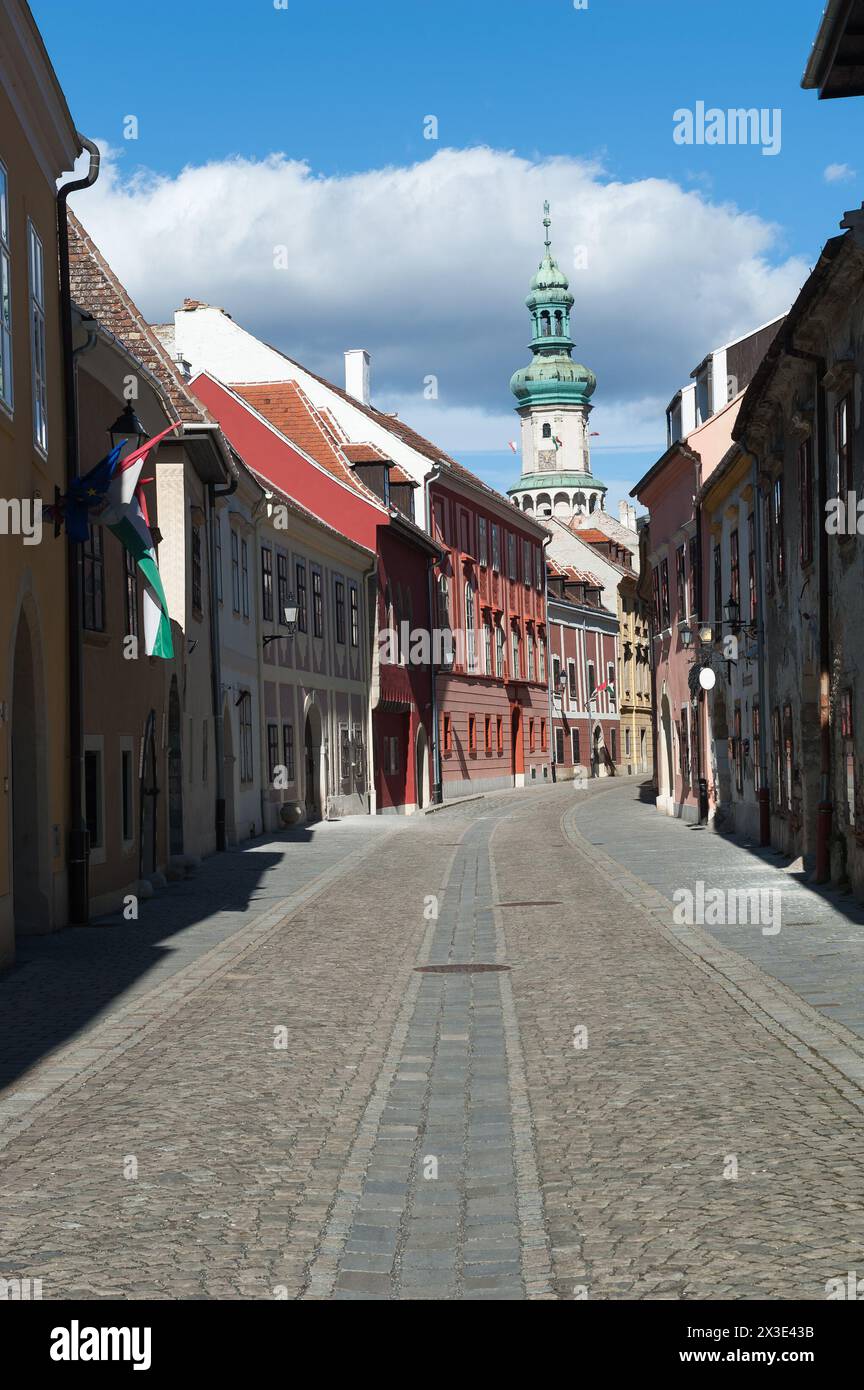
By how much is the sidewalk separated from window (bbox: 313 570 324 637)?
7.83m

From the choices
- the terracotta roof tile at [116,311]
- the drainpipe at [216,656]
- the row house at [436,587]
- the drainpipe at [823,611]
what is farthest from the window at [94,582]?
the row house at [436,587]

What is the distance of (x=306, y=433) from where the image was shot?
47.5 m

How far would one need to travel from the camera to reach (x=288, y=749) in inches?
1468

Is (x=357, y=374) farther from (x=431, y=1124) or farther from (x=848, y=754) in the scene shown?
(x=431, y=1124)

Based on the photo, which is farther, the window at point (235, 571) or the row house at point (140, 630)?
the window at point (235, 571)

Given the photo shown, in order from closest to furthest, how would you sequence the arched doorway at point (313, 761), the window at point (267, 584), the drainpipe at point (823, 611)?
the drainpipe at point (823, 611)
the window at point (267, 584)
the arched doorway at point (313, 761)

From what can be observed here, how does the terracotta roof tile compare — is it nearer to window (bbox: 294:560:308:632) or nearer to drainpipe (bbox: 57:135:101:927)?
drainpipe (bbox: 57:135:101:927)

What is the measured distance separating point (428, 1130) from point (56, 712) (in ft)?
32.2

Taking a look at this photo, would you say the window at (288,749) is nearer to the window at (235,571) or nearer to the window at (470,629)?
the window at (235,571)

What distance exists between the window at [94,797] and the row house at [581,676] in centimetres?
5387

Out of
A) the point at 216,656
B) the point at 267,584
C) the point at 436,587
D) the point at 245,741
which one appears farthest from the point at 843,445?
the point at 436,587

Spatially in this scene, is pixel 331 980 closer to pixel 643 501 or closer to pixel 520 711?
pixel 643 501

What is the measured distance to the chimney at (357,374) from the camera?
55781 millimetres

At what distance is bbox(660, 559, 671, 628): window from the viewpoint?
40312 millimetres
